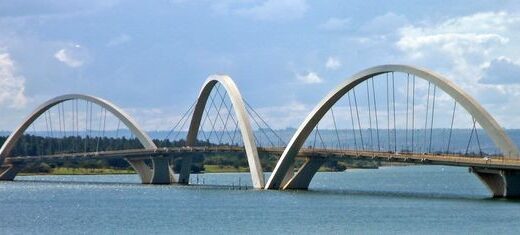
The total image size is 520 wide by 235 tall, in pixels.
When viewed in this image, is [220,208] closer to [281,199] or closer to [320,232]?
[281,199]

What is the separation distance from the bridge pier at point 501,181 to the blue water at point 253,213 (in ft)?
4.78

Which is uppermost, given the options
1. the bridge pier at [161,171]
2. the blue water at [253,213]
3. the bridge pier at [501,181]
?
the bridge pier at [161,171]

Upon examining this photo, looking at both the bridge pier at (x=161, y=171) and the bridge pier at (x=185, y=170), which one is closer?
the bridge pier at (x=161, y=171)

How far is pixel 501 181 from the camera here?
296 ft

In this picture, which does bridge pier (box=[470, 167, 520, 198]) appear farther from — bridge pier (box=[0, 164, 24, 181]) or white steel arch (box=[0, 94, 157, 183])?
bridge pier (box=[0, 164, 24, 181])

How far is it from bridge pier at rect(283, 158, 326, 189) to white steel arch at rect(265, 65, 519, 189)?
78 centimetres

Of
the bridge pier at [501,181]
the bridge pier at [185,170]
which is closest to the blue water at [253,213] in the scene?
the bridge pier at [501,181]

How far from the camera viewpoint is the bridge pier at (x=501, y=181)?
288 feet

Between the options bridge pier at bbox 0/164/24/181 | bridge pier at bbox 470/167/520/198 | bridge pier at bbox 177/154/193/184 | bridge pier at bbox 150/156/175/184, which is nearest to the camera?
bridge pier at bbox 470/167/520/198

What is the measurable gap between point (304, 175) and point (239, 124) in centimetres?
808

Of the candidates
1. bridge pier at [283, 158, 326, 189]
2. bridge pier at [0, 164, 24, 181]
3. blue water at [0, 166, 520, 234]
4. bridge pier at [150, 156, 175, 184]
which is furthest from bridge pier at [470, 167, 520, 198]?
bridge pier at [0, 164, 24, 181]

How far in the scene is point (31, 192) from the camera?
11656 centimetres

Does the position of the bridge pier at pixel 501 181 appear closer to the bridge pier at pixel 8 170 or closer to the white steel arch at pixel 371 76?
the white steel arch at pixel 371 76

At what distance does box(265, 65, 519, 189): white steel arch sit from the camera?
87312 millimetres
